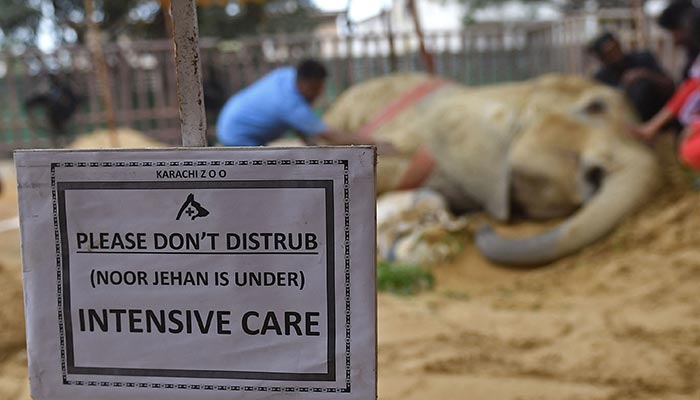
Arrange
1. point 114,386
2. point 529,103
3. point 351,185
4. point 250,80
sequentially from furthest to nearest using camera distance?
point 250,80, point 529,103, point 114,386, point 351,185

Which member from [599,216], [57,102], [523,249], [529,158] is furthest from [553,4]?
[523,249]

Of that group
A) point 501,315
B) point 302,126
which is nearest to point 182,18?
point 501,315

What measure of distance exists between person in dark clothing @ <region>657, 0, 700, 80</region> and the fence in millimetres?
5449

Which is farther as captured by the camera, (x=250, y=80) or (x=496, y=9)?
(x=496, y=9)

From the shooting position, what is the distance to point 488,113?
6.88m

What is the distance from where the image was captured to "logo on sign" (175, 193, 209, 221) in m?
1.57

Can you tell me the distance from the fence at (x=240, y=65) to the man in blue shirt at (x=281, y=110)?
222 inches

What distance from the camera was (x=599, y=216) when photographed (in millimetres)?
5699

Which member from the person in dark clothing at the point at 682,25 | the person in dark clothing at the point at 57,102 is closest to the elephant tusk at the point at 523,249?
the person in dark clothing at the point at 682,25

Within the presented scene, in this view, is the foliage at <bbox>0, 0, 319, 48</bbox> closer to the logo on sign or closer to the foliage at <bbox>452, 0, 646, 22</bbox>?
the foliage at <bbox>452, 0, 646, 22</bbox>

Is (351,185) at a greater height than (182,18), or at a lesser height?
lesser

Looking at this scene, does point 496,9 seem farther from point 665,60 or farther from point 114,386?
point 114,386

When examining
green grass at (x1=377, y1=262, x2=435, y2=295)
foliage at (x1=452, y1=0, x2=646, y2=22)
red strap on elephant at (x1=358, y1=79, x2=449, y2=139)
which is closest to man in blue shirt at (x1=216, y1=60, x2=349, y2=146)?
green grass at (x1=377, y1=262, x2=435, y2=295)

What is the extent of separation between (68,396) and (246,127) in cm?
474
